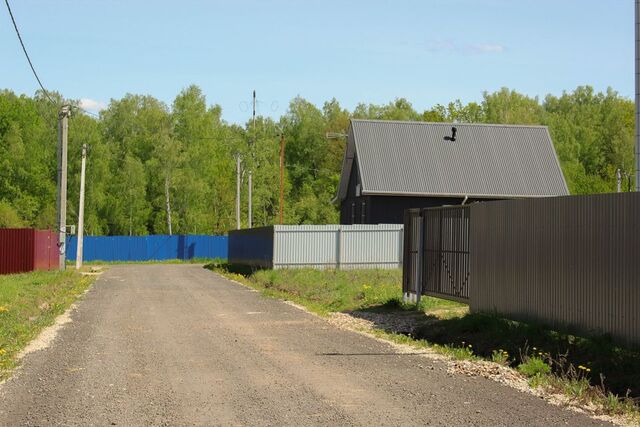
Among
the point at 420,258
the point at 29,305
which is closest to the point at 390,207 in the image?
the point at 420,258

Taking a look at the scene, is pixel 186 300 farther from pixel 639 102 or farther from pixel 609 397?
pixel 609 397

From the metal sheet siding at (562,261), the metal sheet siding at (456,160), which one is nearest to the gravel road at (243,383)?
the metal sheet siding at (562,261)

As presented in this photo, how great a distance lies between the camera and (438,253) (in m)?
17.9

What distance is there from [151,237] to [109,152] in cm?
1302

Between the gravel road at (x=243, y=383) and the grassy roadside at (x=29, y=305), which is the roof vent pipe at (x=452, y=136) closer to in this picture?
the grassy roadside at (x=29, y=305)

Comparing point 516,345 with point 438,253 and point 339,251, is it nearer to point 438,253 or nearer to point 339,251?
point 438,253

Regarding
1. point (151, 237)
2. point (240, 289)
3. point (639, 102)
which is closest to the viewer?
point (639, 102)

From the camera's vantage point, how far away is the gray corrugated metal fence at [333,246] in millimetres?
33906

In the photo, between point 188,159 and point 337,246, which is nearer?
point 337,246

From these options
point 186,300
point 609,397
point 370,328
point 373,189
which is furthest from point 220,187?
point 609,397

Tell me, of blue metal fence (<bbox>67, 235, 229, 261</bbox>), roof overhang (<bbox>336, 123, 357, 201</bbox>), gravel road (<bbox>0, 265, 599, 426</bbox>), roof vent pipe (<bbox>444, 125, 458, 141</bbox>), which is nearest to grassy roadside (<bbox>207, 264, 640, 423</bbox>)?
gravel road (<bbox>0, 265, 599, 426</bbox>)

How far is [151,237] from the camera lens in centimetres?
6788

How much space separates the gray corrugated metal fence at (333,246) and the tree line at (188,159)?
3235 centimetres

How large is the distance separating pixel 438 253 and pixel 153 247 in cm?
5212
